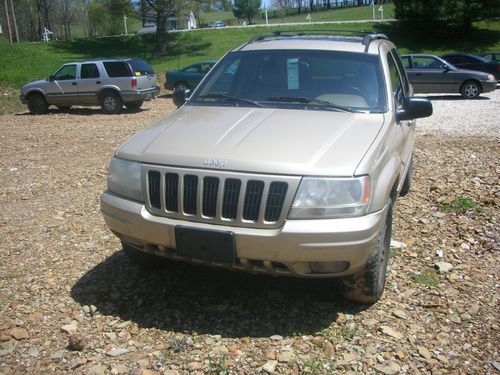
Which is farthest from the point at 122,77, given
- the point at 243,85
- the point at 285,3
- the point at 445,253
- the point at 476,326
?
the point at 285,3

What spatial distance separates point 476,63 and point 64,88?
1497cm

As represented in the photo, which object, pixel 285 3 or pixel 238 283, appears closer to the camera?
pixel 238 283

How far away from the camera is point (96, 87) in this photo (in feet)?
53.5

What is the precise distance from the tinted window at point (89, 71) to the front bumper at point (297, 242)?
14155 mm

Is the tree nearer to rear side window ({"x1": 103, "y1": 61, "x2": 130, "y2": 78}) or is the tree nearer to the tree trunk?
the tree trunk

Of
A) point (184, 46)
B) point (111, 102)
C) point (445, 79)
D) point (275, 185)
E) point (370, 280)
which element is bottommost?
point (111, 102)

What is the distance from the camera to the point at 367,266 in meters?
3.45

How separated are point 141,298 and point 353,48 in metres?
2.74

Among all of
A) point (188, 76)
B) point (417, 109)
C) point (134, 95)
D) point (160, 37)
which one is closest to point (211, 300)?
point (417, 109)

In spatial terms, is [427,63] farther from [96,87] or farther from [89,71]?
[89,71]

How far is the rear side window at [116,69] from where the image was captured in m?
16.3

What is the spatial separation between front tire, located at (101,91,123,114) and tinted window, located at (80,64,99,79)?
715 millimetres

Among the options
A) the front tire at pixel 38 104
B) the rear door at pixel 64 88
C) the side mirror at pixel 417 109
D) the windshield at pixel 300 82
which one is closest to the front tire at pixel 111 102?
the rear door at pixel 64 88

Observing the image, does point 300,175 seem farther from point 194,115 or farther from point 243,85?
point 243,85
